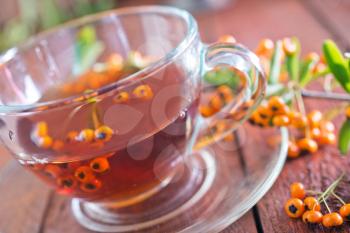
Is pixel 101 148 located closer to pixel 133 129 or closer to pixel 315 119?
pixel 133 129

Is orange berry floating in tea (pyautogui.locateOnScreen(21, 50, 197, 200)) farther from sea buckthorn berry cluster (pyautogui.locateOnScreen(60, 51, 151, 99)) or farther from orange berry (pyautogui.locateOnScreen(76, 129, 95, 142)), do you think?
sea buckthorn berry cluster (pyautogui.locateOnScreen(60, 51, 151, 99))

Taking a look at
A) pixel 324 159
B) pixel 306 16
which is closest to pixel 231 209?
pixel 324 159

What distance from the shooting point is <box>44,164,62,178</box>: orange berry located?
547mm

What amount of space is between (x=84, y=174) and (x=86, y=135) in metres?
0.04

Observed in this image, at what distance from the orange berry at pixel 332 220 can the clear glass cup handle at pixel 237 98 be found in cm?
16

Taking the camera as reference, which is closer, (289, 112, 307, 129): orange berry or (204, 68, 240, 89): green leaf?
(289, 112, 307, 129): orange berry

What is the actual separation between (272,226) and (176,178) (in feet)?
0.51

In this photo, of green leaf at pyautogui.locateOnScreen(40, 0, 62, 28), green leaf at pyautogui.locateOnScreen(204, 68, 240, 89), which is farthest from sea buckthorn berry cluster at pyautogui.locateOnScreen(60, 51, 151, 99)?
green leaf at pyautogui.locateOnScreen(40, 0, 62, 28)

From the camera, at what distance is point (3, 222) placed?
0.63 m

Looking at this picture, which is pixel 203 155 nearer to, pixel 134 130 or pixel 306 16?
pixel 134 130

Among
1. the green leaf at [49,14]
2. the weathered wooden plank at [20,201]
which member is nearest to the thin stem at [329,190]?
the weathered wooden plank at [20,201]

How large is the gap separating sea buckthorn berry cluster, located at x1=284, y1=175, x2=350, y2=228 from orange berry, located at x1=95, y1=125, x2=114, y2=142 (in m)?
0.21

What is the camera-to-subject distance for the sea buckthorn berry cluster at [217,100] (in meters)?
0.72

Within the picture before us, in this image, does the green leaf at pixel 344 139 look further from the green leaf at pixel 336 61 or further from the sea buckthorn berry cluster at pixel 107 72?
the sea buckthorn berry cluster at pixel 107 72
